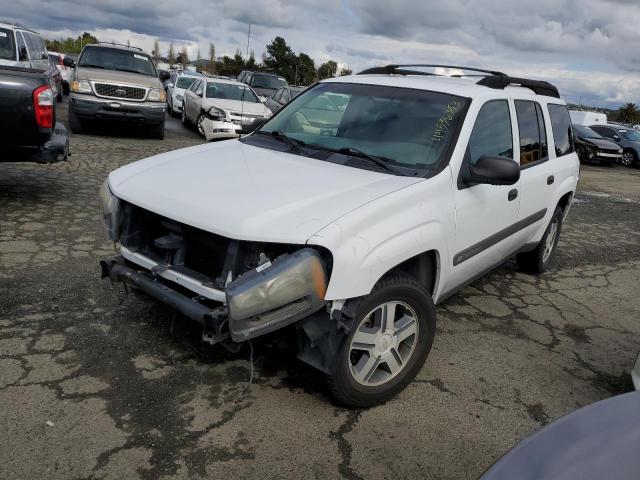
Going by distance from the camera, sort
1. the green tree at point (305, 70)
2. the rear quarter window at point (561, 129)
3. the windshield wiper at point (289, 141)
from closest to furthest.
A: the windshield wiper at point (289, 141)
the rear quarter window at point (561, 129)
the green tree at point (305, 70)

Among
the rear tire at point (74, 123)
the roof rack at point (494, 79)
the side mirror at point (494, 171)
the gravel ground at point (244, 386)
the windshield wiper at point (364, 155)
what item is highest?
the roof rack at point (494, 79)

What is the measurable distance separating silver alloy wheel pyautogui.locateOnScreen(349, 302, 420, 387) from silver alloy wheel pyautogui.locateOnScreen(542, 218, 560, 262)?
287 cm

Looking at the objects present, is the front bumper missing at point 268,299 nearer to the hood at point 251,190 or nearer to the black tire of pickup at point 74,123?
the hood at point 251,190

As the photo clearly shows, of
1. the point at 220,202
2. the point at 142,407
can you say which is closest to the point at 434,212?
the point at 220,202

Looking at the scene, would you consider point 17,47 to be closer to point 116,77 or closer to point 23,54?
point 23,54

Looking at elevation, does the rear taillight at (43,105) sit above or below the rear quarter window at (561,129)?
below

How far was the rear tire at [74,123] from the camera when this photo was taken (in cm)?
1092

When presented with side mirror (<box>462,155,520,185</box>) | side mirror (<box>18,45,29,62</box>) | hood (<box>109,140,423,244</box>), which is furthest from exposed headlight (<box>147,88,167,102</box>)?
side mirror (<box>462,155,520,185</box>)

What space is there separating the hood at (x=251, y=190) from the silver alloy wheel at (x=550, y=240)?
9.32 feet

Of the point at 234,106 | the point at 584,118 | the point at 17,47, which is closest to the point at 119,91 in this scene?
the point at 17,47

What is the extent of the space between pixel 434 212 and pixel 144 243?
5.49 feet

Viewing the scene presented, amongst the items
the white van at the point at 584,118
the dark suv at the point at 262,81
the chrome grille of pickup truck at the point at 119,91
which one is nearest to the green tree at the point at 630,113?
the white van at the point at 584,118

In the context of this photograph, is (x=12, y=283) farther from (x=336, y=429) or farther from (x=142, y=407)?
(x=336, y=429)

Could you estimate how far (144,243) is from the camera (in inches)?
123
